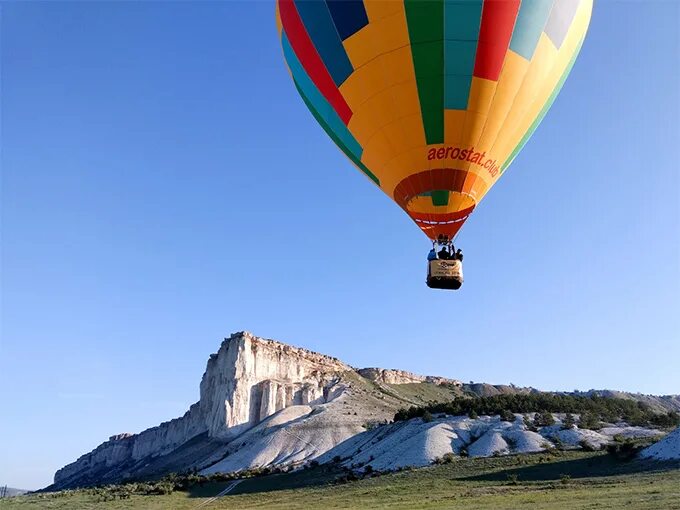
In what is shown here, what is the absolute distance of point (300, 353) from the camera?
138 m

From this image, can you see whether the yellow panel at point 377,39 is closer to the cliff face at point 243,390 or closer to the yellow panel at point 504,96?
the yellow panel at point 504,96

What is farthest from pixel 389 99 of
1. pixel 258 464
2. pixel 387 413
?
pixel 387 413

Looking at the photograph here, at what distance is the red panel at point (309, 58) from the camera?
1795cm

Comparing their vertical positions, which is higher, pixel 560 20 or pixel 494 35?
pixel 560 20

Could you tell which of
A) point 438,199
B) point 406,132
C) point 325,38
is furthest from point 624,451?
point 325,38

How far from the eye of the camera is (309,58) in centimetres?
1844

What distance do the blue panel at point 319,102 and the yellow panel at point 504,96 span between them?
12.8ft

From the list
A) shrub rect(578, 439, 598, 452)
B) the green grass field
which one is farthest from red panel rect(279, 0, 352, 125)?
shrub rect(578, 439, 598, 452)

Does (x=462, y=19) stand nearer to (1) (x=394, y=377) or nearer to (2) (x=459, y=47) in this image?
(2) (x=459, y=47)

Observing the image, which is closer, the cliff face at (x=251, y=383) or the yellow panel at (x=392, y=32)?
the yellow panel at (x=392, y=32)

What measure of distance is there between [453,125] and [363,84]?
285 centimetres

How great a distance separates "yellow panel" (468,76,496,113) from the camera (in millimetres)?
16438

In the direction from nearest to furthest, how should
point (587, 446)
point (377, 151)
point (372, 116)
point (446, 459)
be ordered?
point (372, 116), point (377, 151), point (587, 446), point (446, 459)

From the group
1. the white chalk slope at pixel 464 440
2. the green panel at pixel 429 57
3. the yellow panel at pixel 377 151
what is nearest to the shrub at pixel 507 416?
the white chalk slope at pixel 464 440
